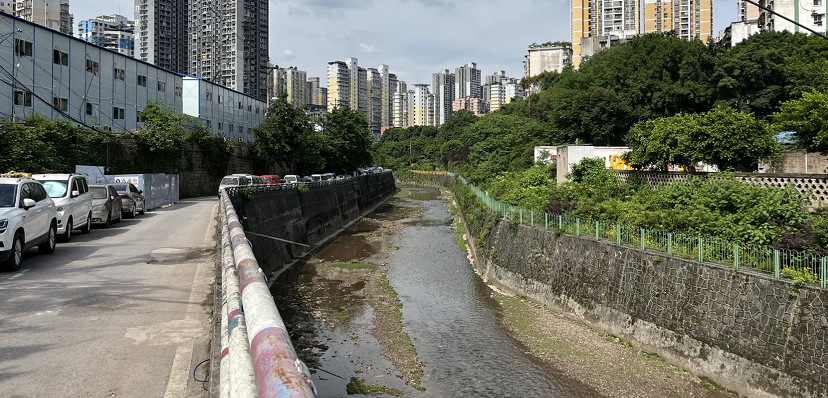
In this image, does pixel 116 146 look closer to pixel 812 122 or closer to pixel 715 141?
pixel 715 141

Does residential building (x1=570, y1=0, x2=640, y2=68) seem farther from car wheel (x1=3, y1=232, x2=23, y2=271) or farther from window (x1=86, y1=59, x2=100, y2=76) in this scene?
car wheel (x1=3, y1=232, x2=23, y2=271)

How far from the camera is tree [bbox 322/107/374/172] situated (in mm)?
60719

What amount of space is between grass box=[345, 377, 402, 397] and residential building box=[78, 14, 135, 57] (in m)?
128

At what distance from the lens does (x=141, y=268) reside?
11133 mm

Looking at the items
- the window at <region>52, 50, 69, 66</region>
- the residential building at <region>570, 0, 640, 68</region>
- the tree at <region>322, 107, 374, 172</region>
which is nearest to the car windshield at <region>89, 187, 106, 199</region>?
the window at <region>52, 50, 69, 66</region>

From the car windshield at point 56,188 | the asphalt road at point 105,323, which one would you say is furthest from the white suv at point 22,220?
the car windshield at point 56,188

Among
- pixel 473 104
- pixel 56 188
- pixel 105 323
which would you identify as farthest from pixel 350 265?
pixel 473 104

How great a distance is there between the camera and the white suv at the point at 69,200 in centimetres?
1491

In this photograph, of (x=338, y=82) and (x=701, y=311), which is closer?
(x=701, y=311)

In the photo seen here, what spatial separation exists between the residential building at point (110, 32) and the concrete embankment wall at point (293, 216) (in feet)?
325

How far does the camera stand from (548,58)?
126500mm

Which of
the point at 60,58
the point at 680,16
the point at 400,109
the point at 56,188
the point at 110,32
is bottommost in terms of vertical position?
the point at 56,188

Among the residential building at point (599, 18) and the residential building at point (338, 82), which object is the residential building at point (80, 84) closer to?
the residential building at point (599, 18)

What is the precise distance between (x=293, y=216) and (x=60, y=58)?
64.9 ft
